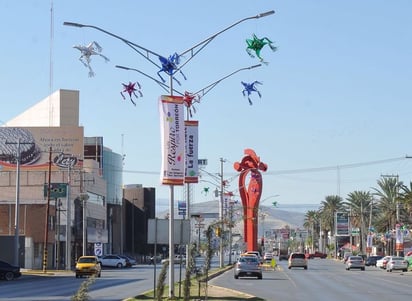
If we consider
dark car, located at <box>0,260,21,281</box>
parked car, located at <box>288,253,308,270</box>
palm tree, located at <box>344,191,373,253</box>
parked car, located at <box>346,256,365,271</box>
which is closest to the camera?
dark car, located at <box>0,260,21,281</box>

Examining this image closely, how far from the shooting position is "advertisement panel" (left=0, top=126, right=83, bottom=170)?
10232 centimetres

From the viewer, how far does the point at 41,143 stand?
338 ft

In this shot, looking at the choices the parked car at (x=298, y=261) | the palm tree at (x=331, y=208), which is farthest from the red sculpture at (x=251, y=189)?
the palm tree at (x=331, y=208)

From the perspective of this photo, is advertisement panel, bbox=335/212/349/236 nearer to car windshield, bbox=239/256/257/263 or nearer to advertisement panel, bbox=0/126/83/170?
advertisement panel, bbox=0/126/83/170

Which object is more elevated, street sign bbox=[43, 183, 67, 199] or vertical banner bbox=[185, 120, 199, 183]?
street sign bbox=[43, 183, 67, 199]

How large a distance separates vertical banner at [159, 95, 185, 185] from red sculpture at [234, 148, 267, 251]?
207 ft

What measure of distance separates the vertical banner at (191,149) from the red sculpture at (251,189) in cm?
5875

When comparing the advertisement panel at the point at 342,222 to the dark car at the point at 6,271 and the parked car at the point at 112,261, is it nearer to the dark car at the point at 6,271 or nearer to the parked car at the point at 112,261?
the parked car at the point at 112,261

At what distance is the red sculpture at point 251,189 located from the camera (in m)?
89.8

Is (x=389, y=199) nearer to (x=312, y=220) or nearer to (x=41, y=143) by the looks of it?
(x=41, y=143)

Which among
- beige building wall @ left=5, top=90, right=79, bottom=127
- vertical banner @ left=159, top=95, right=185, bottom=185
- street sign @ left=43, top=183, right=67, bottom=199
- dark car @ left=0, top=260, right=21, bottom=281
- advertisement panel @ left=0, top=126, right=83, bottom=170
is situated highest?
beige building wall @ left=5, top=90, right=79, bottom=127

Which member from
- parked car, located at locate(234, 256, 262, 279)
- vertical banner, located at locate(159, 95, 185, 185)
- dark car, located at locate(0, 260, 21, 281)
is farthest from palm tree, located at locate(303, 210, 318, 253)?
vertical banner, located at locate(159, 95, 185, 185)

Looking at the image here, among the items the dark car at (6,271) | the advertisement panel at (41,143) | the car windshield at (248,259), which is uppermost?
the advertisement panel at (41,143)

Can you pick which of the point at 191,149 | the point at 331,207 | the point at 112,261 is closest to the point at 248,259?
the point at 191,149
